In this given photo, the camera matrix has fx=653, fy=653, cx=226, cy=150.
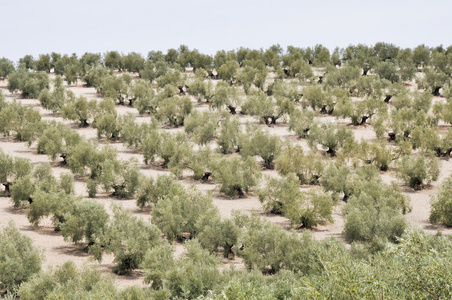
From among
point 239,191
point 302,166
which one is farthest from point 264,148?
point 239,191

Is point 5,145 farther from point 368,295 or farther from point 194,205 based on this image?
point 368,295

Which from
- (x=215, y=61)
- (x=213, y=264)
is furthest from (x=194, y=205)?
(x=215, y=61)

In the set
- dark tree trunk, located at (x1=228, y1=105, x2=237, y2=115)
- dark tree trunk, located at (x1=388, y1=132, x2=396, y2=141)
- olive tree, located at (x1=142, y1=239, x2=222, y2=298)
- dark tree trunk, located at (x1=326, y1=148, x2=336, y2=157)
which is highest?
dark tree trunk, located at (x1=228, y1=105, x2=237, y2=115)

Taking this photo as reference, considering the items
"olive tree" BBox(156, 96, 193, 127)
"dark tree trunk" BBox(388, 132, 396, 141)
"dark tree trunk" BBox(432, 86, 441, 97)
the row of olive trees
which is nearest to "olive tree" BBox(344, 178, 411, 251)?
the row of olive trees

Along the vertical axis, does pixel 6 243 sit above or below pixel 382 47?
below

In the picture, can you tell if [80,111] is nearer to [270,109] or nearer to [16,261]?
[270,109]

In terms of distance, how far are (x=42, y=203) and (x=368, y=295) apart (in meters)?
21.1

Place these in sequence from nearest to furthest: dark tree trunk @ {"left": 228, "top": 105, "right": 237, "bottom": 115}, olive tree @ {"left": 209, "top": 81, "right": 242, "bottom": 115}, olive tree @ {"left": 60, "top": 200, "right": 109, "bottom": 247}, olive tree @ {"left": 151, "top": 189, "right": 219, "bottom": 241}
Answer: olive tree @ {"left": 60, "top": 200, "right": 109, "bottom": 247}, olive tree @ {"left": 151, "top": 189, "right": 219, "bottom": 241}, dark tree trunk @ {"left": 228, "top": 105, "right": 237, "bottom": 115}, olive tree @ {"left": 209, "top": 81, "right": 242, "bottom": 115}

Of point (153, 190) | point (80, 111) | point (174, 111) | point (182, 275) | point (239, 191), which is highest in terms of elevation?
point (174, 111)

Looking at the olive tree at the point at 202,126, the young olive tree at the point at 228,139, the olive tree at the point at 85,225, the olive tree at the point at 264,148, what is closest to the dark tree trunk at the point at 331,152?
the olive tree at the point at 264,148

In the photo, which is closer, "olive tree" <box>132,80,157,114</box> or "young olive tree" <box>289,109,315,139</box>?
"young olive tree" <box>289,109,315,139</box>

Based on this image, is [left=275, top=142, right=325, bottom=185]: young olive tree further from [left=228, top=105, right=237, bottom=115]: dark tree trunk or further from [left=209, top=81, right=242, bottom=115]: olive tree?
[left=209, top=81, right=242, bottom=115]: olive tree

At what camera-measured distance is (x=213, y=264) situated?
83.3ft

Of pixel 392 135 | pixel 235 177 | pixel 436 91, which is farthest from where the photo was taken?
pixel 436 91
